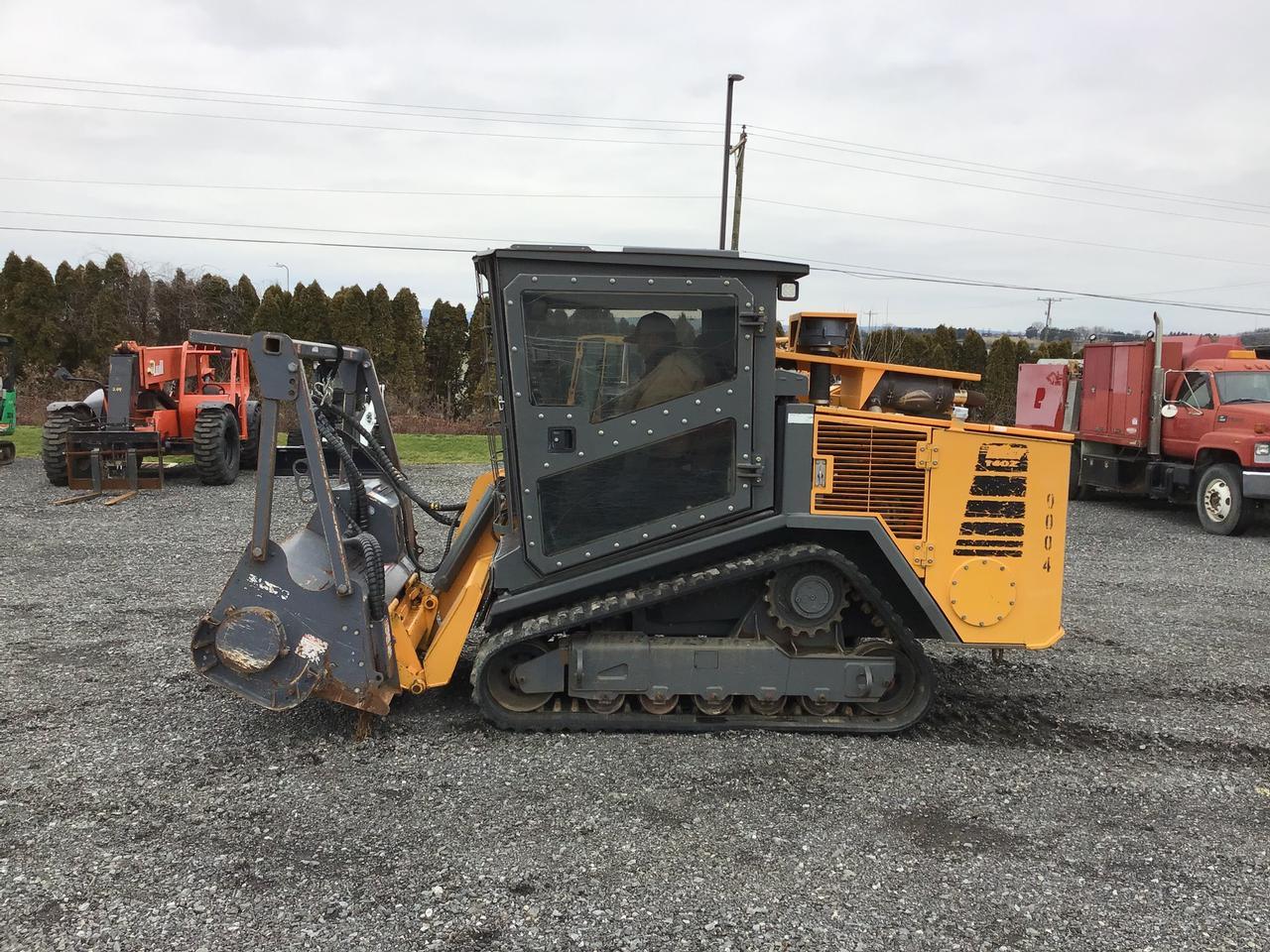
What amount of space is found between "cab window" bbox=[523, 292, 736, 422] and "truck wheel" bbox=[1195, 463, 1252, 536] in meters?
10.2

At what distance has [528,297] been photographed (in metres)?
4.48

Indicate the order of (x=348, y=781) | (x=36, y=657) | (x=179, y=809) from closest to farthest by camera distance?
(x=179, y=809)
(x=348, y=781)
(x=36, y=657)

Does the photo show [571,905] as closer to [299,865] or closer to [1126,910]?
[299,865]

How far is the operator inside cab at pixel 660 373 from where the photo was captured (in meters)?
4.51

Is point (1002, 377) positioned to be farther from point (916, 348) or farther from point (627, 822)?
point (627, 822)

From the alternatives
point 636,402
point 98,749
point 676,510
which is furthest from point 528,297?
point 98,749

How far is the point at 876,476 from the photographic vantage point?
4645 millimetres

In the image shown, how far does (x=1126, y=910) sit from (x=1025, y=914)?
1.23ft

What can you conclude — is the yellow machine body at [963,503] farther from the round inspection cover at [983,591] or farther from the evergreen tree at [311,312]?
the evergreen tree at [311,312]

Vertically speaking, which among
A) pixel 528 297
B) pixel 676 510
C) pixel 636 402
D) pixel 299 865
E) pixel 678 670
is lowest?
pixel 299 865

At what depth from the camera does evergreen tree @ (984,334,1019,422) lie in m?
23.2

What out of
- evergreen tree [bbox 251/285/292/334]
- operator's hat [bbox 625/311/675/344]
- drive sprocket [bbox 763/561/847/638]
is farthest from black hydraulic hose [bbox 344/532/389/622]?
evergreen tree [bbox 251/285/292/334]

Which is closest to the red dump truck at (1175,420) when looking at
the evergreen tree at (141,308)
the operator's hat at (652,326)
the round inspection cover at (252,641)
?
the operator's hat at (652,326)

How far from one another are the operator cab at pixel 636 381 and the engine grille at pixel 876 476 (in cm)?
32
